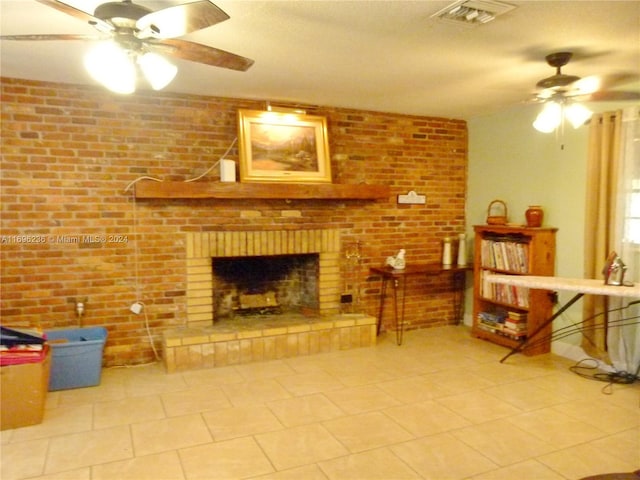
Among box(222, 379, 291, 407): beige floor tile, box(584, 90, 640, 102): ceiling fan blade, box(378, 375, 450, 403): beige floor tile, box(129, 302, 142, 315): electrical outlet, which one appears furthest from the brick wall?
box(584, 90, 640, 102): ceiling fan blade

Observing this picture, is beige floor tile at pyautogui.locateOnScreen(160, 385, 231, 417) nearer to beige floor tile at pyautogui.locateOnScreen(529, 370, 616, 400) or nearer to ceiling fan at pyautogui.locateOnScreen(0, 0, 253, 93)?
ceiling fan at pyautogui.locateOnScreen(0, 0, 253, 93)

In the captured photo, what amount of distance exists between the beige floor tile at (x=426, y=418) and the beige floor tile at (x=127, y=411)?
1.44 meters

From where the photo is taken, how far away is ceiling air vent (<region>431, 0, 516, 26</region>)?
2.06m

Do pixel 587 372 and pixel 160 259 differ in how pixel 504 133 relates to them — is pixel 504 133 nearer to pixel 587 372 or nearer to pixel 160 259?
pixel 587 372

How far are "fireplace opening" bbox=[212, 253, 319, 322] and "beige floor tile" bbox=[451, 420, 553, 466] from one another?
1.98 m

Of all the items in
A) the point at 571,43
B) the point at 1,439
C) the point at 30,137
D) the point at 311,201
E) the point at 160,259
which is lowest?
the point at 1,439

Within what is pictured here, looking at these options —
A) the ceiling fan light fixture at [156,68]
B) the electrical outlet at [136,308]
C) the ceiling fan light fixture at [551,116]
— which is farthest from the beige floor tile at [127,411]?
the ceiling fan light fixture at [551,116]

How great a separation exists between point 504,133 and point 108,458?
4.12m

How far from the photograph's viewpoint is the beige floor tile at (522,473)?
2.17 m

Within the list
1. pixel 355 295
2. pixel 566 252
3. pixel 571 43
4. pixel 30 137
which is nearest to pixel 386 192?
pixel 355 295

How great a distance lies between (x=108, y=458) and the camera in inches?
91.5

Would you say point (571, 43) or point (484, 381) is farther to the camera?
point (484, 381)

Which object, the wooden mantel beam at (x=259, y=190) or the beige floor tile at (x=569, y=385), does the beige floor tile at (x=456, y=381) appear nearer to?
the beige floor tile at (x=569, y=385)

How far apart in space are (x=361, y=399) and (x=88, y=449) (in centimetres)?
161
